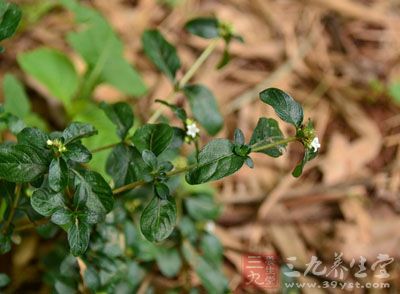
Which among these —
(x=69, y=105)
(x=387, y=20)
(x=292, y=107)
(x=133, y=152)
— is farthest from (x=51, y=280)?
(x=387, y=20)

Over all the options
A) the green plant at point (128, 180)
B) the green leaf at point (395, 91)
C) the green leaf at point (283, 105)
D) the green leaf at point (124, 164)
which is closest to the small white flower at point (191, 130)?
the green plant at point (128, 180)

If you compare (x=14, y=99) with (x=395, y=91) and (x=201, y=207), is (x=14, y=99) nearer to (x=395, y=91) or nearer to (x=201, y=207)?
(x=201, y=207)

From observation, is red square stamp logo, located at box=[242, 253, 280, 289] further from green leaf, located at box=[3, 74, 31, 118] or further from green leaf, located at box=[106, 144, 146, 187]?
green leaf, located at box=[3, 74, 31, 118]

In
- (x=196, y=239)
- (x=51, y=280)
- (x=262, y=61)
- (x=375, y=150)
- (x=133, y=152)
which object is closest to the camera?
(x=133, y=152)

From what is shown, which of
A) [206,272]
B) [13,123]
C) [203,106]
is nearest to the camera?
[13,123]

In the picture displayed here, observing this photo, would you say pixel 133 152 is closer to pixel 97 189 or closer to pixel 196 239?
pixel 97 189

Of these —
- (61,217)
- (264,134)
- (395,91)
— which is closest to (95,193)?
(61,217)
